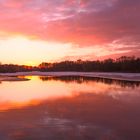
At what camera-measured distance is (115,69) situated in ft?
213

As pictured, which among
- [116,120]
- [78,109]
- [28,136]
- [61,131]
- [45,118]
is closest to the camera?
[28,136]

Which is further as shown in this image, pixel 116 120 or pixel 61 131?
pixel 116 120

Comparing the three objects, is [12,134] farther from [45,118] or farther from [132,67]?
[132,67]

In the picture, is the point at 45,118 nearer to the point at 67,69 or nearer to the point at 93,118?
the point at 93,118

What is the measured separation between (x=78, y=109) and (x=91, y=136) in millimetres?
4608

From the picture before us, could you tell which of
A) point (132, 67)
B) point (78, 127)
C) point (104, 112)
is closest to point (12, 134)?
point (78, 127)

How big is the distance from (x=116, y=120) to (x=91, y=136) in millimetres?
2239

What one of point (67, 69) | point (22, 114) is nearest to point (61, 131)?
point (22, 114)

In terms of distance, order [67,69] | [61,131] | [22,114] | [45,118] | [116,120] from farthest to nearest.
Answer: [67,69]
[22,114]
[45,118]
[116,120]
[61,131]

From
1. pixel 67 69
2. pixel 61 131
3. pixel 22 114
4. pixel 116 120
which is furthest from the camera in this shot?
pixel 67 69

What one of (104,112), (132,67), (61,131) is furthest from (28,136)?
(132,67)

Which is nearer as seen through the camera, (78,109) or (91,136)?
(91,136)

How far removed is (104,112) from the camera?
10930 millimetres

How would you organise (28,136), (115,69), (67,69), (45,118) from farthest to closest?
(67,69) < (115,69) < (45,118) < (28,136)
